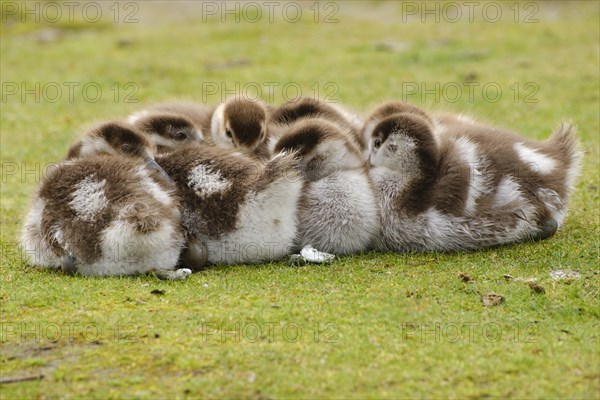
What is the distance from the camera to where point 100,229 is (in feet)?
23.0

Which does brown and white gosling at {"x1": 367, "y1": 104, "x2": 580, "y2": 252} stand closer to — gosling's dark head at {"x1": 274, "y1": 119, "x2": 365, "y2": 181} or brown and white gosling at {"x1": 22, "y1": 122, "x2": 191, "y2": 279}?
gosling's dark head at {"x1": 274, "y1": 119, "x2": 365, "y2": 181}

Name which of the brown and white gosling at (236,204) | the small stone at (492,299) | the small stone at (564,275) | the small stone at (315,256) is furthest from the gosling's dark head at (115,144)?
the small stone at (564,275)

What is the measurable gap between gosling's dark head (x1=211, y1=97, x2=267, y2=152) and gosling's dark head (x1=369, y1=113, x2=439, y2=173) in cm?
109

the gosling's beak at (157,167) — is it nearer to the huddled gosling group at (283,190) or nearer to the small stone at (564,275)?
the huddled gosling group at (283,190)

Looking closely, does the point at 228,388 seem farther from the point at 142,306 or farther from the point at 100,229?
the point at 100,229

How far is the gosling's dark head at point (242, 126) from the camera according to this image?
822cm

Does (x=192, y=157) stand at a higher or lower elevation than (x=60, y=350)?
higher

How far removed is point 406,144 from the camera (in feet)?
25.8

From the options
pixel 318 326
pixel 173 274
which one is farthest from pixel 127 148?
pixel 318 326

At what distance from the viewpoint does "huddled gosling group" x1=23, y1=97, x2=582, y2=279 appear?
23.5ft

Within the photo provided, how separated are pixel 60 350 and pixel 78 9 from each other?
873 inches

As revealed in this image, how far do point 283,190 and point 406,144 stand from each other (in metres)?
1.19

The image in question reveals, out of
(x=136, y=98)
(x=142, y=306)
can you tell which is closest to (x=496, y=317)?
(x=142, y=306)

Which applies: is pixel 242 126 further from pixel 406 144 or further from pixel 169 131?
pixel 406 144
